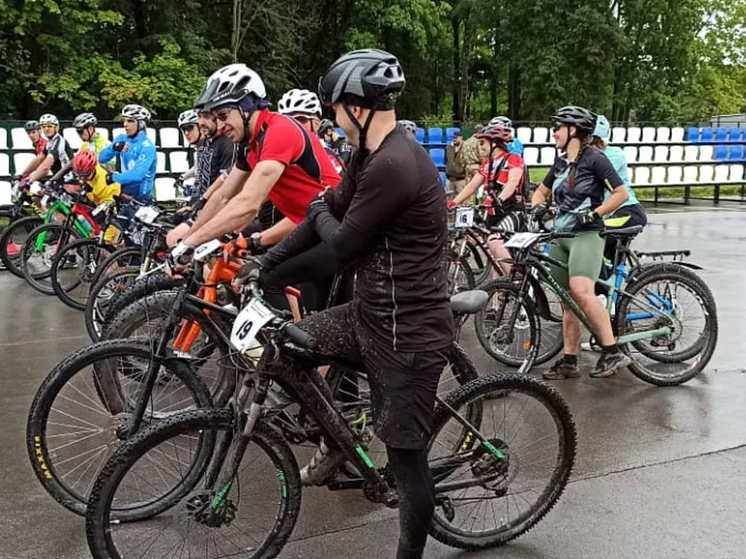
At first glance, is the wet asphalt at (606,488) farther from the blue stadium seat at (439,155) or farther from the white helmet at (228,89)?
the blue stadium seat at (439,155)

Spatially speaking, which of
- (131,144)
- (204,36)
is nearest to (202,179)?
(131,144)

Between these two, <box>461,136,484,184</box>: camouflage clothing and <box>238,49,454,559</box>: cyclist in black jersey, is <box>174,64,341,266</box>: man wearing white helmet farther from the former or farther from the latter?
<box>461,136,484,184</box>: camouflage clothing

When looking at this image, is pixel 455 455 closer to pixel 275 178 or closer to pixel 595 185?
pixel 275 178

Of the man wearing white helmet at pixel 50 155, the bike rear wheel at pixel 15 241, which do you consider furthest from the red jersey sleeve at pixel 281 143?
the man wearing white helmet at pixel 50 155

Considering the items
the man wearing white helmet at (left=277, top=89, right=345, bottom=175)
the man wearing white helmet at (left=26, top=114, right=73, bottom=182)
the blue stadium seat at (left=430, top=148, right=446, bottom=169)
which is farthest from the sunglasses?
the blue stadium seat at (left=430, top=148, right=446, bottom=169)

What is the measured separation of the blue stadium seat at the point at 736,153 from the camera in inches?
852

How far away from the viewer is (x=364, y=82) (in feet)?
9.82

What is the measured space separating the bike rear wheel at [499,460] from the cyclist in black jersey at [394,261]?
410 mm

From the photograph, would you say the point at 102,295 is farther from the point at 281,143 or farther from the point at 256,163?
the point at 281,143

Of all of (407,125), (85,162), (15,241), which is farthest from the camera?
(15,241)

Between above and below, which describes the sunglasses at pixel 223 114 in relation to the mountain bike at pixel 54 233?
above

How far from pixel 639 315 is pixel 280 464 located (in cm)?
388

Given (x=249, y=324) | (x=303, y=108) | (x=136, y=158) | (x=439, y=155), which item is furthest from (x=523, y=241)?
(x=439, y=155)

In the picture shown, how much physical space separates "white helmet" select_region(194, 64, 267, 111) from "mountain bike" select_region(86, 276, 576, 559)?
1465mm
